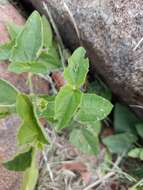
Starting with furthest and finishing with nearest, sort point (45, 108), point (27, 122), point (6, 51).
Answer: point (6, 51)
point (45, 108)
point (27, 122)

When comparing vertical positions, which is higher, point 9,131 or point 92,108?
point 92,108

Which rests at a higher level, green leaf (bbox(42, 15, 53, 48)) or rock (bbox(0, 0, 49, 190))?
green leaf (bbox(42, 15, 53, 48))

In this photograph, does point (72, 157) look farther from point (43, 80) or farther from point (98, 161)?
point (43, 80)

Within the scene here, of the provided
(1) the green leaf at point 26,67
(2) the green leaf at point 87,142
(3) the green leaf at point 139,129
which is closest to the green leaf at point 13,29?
(1) the green leaf at point 26,67

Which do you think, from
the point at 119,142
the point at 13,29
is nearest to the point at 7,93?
the point at 13,29

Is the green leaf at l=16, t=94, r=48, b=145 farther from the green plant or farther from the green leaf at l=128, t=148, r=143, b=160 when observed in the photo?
the green leaf at l=128, t=148, r=143, b=160

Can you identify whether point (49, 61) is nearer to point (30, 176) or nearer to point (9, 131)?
point (9, 131)

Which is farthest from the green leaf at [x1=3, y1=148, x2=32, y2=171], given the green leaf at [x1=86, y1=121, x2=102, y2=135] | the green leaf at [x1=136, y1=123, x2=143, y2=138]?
the green leaf at [x1=136, y1=123, x2=143, y2=138]
